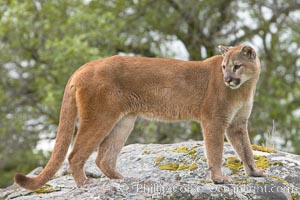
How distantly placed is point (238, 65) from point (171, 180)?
180 cm

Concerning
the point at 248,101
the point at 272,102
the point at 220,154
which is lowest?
the point at 272,102

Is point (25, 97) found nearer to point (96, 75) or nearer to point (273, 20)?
point (273, 20)

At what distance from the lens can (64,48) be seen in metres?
18.9

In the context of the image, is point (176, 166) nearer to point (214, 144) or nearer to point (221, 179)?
point (214, 144)

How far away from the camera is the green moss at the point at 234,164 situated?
32.2 ft

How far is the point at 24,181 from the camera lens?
8547 millimetres

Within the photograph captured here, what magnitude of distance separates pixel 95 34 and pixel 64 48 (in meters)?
1.07

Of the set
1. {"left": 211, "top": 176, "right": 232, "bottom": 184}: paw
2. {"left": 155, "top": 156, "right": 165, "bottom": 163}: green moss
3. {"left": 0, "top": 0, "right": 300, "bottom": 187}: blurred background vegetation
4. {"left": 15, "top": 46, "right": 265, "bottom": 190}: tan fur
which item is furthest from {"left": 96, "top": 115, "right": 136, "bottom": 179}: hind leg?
{"left": 0, "top": 0, "right": 300, "bottom": 187}: blurred background vegetation

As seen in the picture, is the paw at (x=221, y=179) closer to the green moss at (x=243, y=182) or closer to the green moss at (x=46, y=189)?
the green moss at (x=243, y=182)

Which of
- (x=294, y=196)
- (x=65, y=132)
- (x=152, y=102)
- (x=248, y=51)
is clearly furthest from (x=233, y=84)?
(x=65, y=132)

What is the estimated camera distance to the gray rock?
7953 mm

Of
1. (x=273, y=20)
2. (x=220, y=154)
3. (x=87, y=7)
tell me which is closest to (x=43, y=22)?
(x=87, y=7)

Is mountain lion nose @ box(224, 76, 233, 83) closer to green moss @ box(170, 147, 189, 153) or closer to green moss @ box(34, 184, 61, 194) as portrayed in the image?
green moss @ box(170, 147, 189, 153)

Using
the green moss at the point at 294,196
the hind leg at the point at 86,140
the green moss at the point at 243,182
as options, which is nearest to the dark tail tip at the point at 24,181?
the hind leg at the point at 86,140
